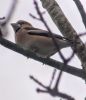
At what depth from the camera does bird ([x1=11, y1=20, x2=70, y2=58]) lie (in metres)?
3.46

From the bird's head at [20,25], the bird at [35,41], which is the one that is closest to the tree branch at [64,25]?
the bird at [35,41]

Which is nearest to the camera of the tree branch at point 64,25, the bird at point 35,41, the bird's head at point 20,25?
the tree branch at point 64,25

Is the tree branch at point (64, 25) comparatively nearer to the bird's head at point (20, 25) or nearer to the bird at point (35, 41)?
the bird at point (35, 41)

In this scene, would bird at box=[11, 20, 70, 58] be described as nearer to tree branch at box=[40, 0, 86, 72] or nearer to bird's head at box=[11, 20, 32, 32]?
bird's head at box=[11, 20, 32, 32]

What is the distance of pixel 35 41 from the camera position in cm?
378

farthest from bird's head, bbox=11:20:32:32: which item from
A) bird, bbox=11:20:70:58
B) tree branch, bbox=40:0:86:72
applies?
tree branch, bbox=40:0:86:72

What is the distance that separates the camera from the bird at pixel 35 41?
346cm

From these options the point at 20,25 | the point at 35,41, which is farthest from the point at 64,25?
the point at 20,25

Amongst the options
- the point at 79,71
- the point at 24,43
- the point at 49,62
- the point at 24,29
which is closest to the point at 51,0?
the point at 49,62

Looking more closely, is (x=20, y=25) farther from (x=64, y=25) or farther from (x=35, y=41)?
(x=64, y=25)

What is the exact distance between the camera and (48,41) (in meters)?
3.61

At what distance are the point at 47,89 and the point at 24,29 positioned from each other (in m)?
3.01

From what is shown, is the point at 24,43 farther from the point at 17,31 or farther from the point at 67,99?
the point at 67,99

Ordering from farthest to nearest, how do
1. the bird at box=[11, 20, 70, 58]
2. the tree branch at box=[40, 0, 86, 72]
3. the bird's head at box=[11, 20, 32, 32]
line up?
the bird's head at box=[11, 20, 32, 32], the bird at box=[11, 20, 70, 58], the tree branch at box=[40, 0, 86, 72]
